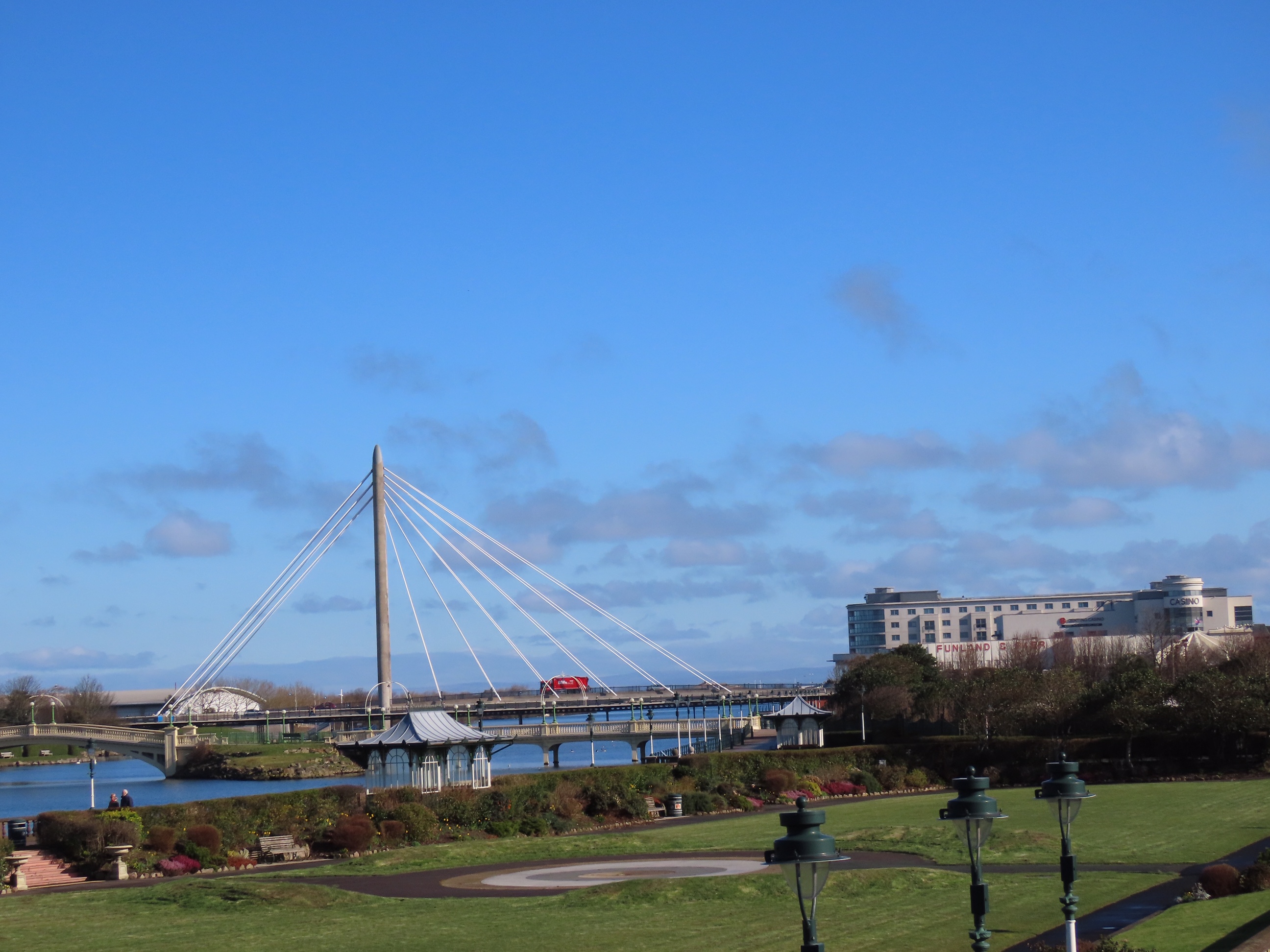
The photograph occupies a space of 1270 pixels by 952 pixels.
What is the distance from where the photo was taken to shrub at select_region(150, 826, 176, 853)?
119 feet

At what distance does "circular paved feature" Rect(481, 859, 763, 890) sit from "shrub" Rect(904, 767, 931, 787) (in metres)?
26.8

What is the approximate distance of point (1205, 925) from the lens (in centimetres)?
2022

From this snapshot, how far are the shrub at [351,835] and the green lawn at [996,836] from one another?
186cm

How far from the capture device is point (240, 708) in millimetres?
190750

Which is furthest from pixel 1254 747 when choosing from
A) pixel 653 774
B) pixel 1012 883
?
pixel 1012 883

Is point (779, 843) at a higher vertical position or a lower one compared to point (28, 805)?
higher

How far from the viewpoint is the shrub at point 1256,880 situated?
77.4 ft

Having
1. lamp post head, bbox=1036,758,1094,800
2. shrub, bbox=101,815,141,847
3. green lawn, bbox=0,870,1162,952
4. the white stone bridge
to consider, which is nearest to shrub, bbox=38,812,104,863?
shrub, bbox=101,815,141,847

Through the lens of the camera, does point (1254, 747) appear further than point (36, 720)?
No

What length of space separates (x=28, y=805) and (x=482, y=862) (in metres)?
58.0

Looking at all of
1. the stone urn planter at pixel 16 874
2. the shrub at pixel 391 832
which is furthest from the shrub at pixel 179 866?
the shrub at pixel 391 832

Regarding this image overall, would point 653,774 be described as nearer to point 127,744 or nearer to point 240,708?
point 127,744

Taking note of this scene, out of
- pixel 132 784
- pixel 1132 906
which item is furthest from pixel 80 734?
pixel 1132 906

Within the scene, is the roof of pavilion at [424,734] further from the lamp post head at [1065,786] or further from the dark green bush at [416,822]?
the lamp post head at [1065,786]
